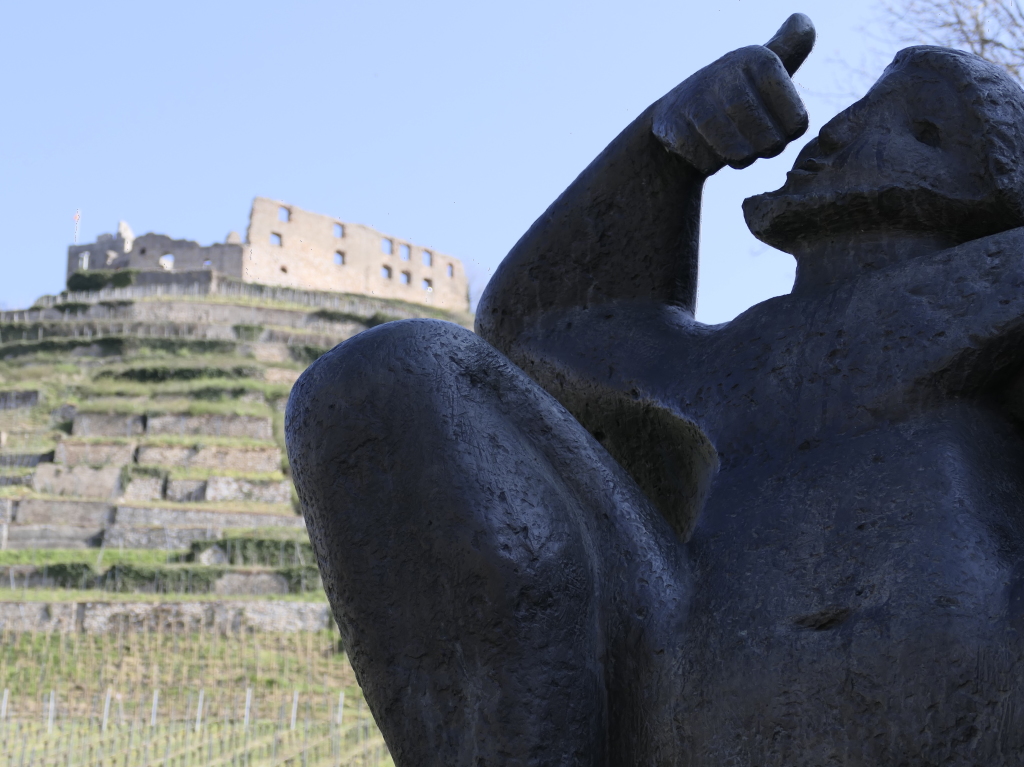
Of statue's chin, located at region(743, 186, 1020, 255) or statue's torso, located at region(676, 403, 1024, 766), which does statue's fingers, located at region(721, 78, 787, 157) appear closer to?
statue's chin, located at region(743, 186, 1020, 255)

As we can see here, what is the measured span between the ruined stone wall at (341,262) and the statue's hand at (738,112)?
5388 cm

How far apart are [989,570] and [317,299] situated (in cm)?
5187

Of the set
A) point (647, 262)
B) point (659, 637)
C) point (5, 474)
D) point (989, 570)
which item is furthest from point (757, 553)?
point (5, 474)

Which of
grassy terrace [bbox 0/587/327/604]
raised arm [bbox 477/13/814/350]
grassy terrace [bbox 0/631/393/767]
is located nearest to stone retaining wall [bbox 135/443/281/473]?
grassy terrace [bbox 0/587/327/604]

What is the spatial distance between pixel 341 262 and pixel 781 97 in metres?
58.2

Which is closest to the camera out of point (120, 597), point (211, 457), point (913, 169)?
point (913, 169)

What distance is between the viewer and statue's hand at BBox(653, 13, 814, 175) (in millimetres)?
1981

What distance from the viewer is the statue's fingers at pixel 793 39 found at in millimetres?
2213

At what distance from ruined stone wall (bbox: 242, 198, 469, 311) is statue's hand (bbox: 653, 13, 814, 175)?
53.9 metres

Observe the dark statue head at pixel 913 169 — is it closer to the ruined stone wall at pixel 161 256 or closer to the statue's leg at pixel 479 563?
the statue's leg at pixel 479 563

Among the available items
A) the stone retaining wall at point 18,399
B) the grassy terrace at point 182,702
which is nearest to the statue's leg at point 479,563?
the grassy terrace at point 182,702

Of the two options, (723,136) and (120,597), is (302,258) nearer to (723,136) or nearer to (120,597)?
(120,597)

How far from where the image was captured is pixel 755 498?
1.83 meters

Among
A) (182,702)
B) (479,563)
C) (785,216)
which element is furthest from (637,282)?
(182,702)
